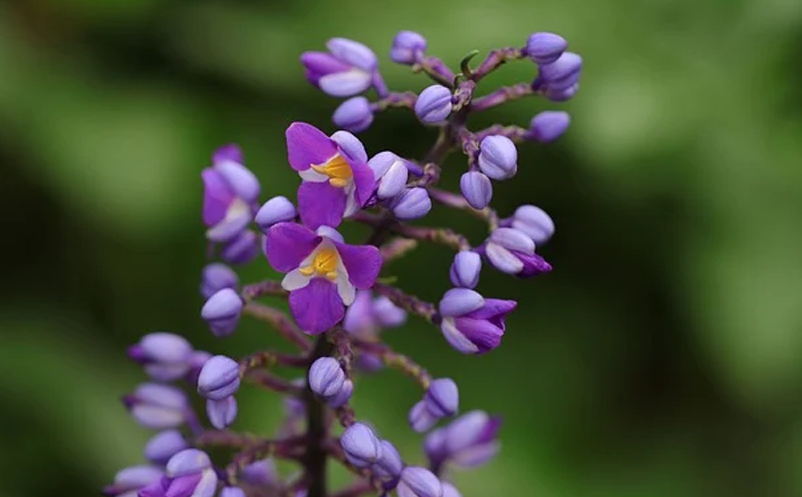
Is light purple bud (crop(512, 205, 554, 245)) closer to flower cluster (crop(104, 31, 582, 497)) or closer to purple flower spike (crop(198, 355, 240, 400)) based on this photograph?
flower cluster (crop(104, 31, 582, 497))

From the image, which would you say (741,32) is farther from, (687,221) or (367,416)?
(367,416)

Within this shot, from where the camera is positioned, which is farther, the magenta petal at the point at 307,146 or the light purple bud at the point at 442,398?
the light purple bud at the point at 442,398

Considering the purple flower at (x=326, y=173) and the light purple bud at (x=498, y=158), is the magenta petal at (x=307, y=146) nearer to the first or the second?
the purple flower at (x=326, y=173)

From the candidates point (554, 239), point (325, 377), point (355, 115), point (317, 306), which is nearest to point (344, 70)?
point (355, 115)

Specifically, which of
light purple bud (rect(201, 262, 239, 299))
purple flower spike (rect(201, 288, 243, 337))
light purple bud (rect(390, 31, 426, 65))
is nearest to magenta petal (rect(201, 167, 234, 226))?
light purple bud (rect(201, 262, 239, 299))

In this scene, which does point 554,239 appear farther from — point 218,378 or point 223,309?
point 218,378

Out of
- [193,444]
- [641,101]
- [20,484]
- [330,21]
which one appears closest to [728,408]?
[641,101]

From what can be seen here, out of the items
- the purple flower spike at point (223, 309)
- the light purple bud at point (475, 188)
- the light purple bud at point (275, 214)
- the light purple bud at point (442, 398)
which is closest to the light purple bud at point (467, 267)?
the light purple bud at point (475, 188)
